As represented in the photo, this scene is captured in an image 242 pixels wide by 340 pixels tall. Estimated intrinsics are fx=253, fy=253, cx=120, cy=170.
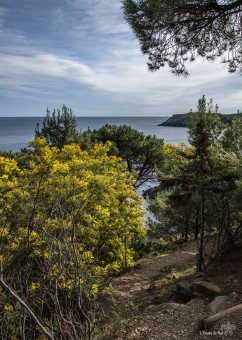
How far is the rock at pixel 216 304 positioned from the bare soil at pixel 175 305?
0.09 metres

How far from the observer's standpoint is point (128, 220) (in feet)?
28.0

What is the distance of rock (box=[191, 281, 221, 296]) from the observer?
230 inches

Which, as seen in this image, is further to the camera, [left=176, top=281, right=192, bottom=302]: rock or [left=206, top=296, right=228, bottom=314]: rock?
[left=176, top=281, right=192, bottom=302]: rock

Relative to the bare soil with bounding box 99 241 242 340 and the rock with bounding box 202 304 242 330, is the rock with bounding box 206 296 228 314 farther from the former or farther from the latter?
the rock with bounding box 202 304 242 330

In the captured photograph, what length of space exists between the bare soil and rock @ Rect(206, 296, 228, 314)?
0.30 feet

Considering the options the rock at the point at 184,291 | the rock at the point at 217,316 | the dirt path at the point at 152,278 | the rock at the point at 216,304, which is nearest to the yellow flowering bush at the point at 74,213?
the dirt path at the point at 152,278

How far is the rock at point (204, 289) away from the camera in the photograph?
5.83 m

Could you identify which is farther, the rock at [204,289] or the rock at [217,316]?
the rock at [204,289]

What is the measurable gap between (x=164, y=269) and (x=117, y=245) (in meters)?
3.23

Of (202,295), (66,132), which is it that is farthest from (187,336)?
(66,132)

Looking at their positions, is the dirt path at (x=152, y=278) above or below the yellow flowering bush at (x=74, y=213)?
below

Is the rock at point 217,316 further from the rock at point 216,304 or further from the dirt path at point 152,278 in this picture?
the dirt path at point 152,278

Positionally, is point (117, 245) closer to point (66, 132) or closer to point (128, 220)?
point (128, 220)

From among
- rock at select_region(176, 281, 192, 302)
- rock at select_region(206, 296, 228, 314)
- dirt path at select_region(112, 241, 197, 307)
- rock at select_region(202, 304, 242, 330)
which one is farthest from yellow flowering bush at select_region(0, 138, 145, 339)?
rock at select_region(206, 296, 228, 314)
